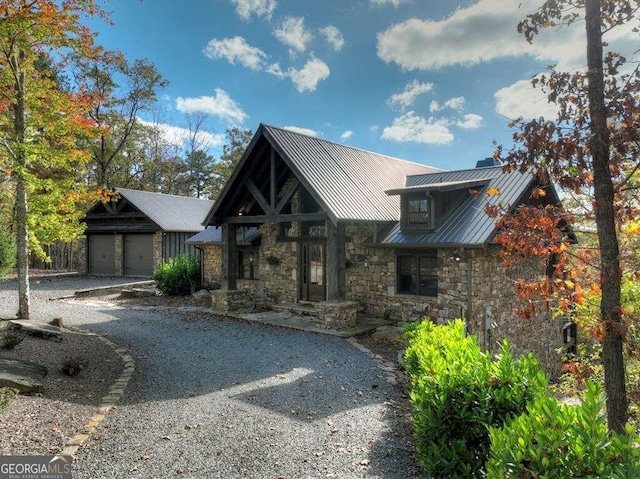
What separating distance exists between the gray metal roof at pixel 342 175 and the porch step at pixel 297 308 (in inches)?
151

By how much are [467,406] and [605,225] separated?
212 centimetres

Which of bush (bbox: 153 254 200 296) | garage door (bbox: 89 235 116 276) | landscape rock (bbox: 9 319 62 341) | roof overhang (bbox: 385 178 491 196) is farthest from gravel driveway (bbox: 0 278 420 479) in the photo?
garage door (bbox: 89 235 116 276)

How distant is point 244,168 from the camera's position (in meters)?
13.5

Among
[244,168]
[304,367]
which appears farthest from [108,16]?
[304,367]

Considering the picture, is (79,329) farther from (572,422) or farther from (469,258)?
(572,422)

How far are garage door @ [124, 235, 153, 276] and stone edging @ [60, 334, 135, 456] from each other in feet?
51.3

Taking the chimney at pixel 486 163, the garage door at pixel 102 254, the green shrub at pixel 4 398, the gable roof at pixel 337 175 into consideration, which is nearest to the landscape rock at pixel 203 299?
the gable roof at pixel 337 175

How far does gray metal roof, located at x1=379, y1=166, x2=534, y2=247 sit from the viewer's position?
10625 mm

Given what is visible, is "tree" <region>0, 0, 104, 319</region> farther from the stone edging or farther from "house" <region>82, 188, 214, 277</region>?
"house" <region>82, 188, 214, 277</region>

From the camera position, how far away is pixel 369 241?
12703mm

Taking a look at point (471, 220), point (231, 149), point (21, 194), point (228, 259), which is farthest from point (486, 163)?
point (231, 149)

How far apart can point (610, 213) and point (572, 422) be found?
6.75ft

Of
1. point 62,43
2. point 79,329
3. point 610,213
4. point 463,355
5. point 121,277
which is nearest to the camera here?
point 610,213

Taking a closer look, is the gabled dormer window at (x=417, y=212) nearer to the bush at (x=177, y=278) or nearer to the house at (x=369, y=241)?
the house at (x=369, y=241)
